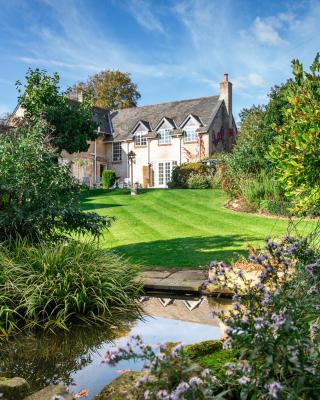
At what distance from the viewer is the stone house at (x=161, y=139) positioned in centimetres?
3691

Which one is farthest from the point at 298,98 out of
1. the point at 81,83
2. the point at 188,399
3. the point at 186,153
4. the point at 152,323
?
the point at 81,83

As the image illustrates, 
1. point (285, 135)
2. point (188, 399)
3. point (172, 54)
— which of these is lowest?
point (188, 399)

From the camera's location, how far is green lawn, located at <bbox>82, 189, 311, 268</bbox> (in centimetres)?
998

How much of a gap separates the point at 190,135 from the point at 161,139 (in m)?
3.06

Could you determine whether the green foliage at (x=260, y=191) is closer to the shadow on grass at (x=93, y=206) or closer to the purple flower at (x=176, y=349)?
the shadow on grass at (x=93, y=206)

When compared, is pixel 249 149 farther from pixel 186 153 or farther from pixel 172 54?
pixel 186 153

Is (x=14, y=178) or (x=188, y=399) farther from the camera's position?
(x=14, y=178)

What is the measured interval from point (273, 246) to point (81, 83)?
52.2 meters

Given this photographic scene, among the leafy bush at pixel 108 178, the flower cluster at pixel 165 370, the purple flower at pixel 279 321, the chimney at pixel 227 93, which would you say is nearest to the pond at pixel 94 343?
the flower cluster at pixel 165 370

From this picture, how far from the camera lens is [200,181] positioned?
28812 mm

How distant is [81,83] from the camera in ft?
172

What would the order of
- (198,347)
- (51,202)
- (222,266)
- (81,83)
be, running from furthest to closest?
(81,83)
(51,202)
(198,347)
(222,266)

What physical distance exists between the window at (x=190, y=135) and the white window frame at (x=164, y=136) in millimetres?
1806

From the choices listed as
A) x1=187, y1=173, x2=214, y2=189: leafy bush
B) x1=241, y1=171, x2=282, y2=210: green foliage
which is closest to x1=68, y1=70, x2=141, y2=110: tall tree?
x1=187, y1=173, x2=214, y2=189: leafy bush
